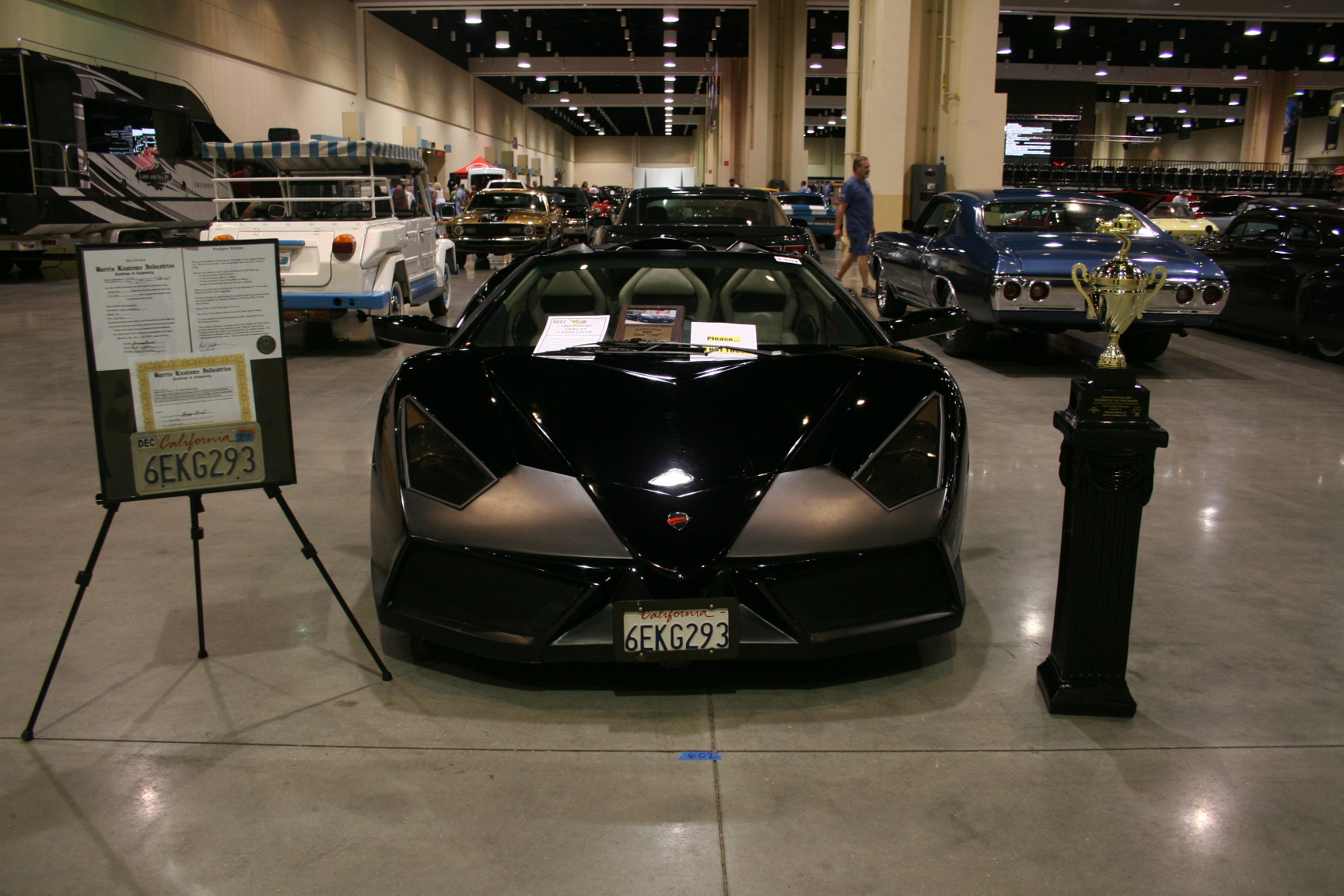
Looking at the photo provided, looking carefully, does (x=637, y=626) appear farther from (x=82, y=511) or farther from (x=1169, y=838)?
(x=82, y=511)

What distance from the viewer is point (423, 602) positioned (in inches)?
110

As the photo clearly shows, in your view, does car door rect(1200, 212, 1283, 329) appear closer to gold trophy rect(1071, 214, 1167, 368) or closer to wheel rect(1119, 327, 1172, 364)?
wheel rect(1119, 327, 1172, 364)

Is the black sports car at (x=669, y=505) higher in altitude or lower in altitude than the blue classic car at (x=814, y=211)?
lower

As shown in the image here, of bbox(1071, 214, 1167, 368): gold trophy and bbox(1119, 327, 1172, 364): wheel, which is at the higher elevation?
bbox(1071, 214, 1167, 368): gold trophy

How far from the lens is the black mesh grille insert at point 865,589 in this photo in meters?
2.67

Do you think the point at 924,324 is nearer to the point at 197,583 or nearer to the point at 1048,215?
the point at 197,583

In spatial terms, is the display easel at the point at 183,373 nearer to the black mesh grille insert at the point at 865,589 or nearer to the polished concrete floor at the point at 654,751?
the polished concrete floor at the point at 654,751

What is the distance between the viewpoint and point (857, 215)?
13.0 m

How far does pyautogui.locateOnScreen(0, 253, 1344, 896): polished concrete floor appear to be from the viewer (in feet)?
7.15

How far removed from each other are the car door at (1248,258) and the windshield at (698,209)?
183 inches

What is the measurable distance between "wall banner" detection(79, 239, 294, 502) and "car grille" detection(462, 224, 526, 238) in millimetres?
15763

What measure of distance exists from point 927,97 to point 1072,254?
32.5ft

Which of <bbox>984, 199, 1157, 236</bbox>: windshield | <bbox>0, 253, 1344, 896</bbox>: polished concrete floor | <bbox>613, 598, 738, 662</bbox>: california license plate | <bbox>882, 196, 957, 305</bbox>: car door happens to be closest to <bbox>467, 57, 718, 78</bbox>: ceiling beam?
<bbox>882, 196, 957, 305</bbox>: car door

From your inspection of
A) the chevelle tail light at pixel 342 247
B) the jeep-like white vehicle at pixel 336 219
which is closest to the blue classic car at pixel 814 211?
the jeep-like white vehicle at pixel 336 219
